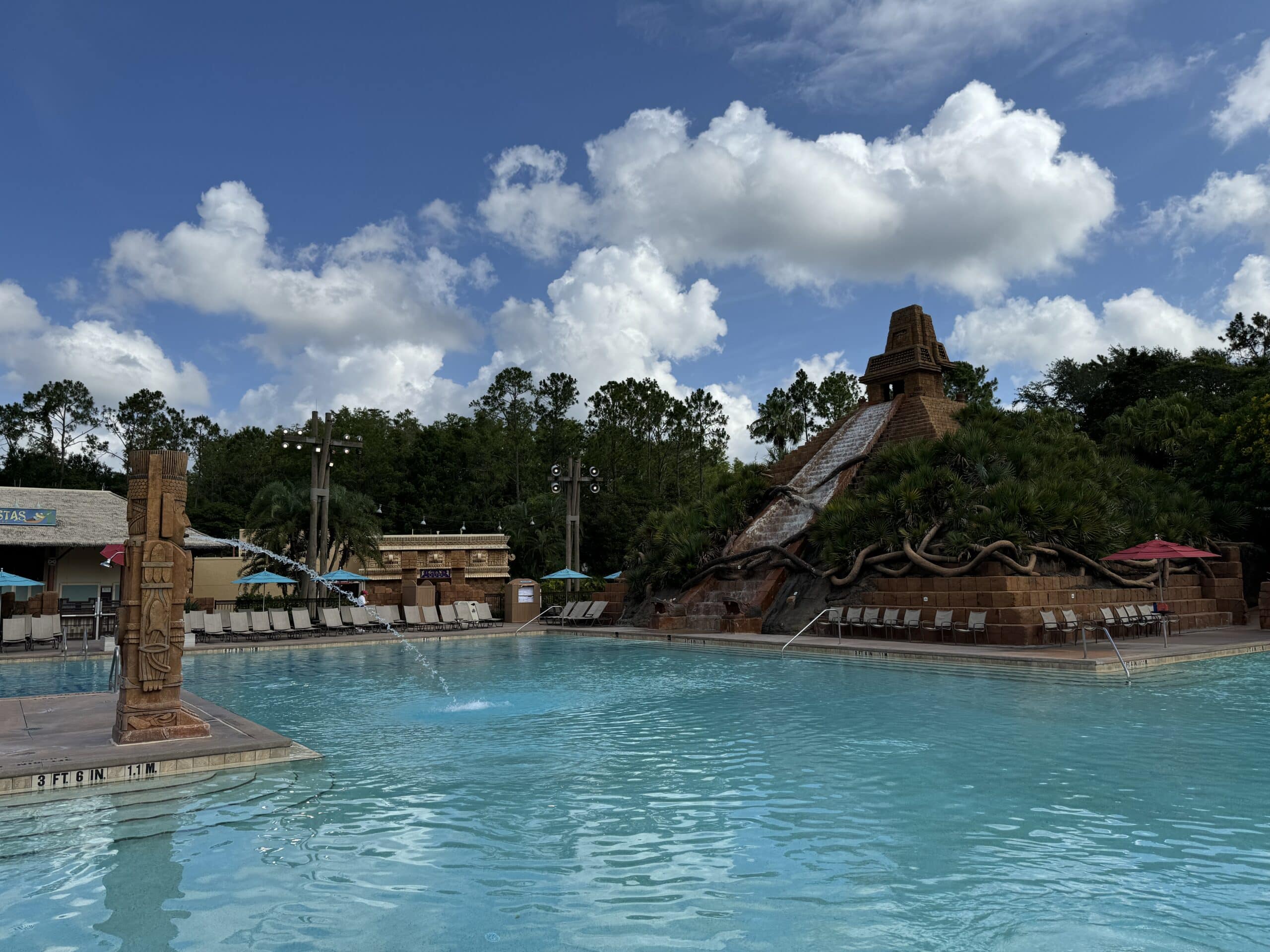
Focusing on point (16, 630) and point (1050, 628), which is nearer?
point (1050, 628)

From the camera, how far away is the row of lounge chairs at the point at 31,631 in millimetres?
19484

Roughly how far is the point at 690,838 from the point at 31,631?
1895cm

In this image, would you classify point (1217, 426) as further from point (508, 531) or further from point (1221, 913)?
point (508, 531)

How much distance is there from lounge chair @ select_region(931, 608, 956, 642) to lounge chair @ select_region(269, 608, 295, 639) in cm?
1569

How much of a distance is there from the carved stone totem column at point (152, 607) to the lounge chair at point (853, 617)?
15.4 m

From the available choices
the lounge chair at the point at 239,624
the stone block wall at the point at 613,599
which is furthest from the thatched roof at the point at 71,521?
the stone block wall at the point at 613,599

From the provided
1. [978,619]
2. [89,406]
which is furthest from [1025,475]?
[89,406]

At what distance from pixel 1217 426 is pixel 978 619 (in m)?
15.4

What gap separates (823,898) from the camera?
16.5 feet

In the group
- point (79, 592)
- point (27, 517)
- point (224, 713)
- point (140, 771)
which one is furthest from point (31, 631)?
point (79, 592)

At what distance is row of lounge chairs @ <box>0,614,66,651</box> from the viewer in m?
19.5

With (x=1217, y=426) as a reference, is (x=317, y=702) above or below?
below

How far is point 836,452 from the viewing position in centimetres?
2989

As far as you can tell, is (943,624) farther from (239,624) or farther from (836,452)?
(239,624)
